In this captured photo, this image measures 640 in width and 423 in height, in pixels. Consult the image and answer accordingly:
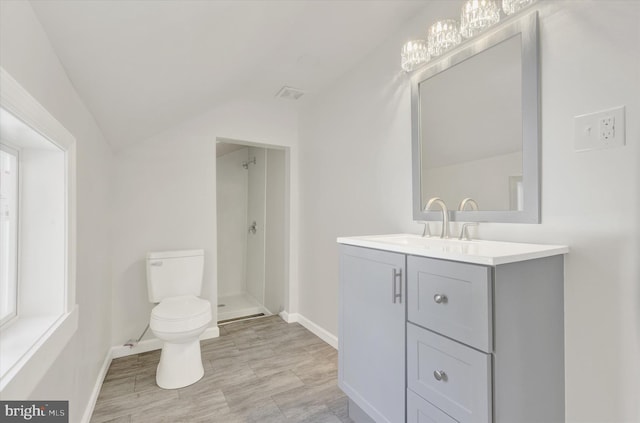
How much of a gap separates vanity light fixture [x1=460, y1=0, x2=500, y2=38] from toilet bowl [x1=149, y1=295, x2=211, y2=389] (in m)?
2.25

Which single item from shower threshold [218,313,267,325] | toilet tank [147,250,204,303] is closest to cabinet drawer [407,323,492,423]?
toilet tank [147,250,204,303]

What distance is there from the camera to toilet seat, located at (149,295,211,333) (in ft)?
6.30

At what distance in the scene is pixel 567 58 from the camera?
46.8 inches

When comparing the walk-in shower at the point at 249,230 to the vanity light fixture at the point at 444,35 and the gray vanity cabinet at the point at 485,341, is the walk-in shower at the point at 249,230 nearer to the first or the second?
the vanity light fixture at the point at 444,35

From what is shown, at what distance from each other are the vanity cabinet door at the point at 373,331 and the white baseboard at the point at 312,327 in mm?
902

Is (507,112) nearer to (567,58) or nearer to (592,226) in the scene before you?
(567,58)

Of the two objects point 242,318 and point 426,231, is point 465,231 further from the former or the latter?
point 242,318

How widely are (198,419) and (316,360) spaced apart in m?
0.92

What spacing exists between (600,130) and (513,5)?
65 cm

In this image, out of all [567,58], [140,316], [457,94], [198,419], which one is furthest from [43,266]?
[567,58]

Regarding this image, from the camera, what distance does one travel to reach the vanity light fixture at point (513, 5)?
1.27m

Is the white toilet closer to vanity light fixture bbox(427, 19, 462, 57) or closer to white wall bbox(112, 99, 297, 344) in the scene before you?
white wall bbox(112, 99, 297, 344)

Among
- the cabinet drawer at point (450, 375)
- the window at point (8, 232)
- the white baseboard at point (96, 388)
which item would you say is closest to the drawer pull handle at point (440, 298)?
the cabinet drawer at point (450, 375)

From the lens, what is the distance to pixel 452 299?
42.6 inches
